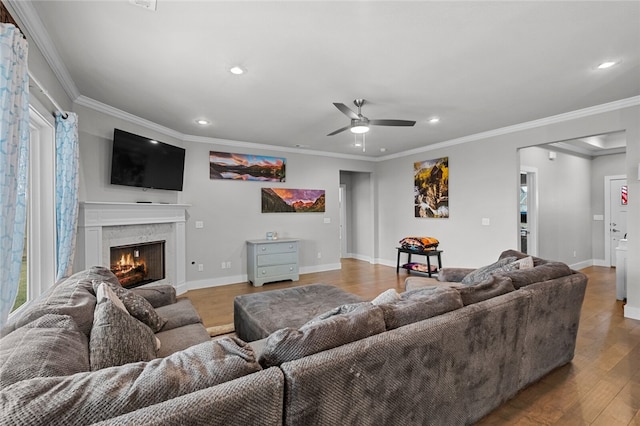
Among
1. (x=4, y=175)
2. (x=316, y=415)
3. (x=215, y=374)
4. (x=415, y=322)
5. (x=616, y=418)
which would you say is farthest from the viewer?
(x=616, y=418)

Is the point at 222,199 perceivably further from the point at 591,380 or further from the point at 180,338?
the point at 591,380

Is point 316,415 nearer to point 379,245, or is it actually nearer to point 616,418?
point 616,418

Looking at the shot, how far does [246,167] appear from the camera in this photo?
18.4 ft

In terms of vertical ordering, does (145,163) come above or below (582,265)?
above

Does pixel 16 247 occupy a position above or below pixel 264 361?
above

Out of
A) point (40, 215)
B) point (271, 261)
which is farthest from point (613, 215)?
point (40, 215)

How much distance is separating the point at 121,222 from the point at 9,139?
2.71 metres

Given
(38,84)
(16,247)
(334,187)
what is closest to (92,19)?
(38,84)

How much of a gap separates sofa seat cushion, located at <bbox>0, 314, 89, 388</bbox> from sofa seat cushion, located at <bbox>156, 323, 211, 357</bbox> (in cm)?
59

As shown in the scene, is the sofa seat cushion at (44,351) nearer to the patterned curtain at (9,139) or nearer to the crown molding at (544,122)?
the patterned curtain at (9,139)

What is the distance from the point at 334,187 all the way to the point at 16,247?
17.9 feet

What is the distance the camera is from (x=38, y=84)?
213cm

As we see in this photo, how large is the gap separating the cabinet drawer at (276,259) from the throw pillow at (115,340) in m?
3.57

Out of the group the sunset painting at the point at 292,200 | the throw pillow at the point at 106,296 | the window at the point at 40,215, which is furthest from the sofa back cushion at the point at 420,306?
the sunset painting at the point at 292,200
